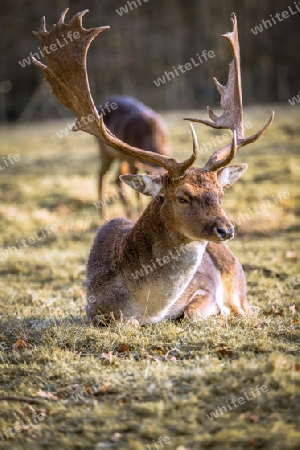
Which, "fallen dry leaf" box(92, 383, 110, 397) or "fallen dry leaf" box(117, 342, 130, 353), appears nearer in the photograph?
"fallen dry leaf" box(92, 383, 110, 397)

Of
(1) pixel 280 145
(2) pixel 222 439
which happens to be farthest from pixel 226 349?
(1) pixel 280 145

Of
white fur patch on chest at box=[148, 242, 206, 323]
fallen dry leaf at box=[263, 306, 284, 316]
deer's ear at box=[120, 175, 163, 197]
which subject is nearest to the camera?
white fur patch on chest at box=[148, 242, 206, 323]

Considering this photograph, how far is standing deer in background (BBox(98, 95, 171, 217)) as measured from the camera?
12898mm

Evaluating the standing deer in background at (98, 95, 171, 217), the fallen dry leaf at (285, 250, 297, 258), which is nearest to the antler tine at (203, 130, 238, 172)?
the fallen dry leaf at (285, 250, 297, 258)

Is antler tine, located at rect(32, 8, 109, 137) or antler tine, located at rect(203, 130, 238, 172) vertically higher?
antler tine, located at rect(32, 8, 109, 137)

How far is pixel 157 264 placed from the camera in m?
6.13

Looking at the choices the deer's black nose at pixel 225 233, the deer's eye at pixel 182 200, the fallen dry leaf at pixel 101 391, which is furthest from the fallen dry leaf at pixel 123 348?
the deer's eye at pixel 182 200

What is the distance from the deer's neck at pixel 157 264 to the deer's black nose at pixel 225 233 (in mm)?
460

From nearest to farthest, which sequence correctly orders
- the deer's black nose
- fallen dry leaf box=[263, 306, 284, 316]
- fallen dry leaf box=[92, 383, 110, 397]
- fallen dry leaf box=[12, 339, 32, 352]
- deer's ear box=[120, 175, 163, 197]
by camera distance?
fallen dry leaf box=[92, 383, 110, 397]
the deer's black nose
fallen dry leaf box=[12, 339, 32, 352]
deer's ear box=[120, 175, 163, 197]
fallen dry leaf box=[263, 306, 284, 316]

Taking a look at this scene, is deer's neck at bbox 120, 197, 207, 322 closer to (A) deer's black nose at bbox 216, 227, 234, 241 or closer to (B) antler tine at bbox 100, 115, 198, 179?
(B) antler tine at bbox 100, 115, 198, 179

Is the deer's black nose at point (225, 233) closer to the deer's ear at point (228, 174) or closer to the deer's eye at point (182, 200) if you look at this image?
the deer's eye at point (182, 200)

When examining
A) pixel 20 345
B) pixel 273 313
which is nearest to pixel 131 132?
pixel 273 313

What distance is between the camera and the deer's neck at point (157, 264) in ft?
19.8

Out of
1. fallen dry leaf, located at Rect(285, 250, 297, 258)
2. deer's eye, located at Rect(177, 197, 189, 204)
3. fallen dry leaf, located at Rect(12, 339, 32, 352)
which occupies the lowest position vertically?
fallen dry leaf, located at Rect(285, 250, 297, 258)
